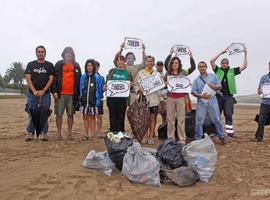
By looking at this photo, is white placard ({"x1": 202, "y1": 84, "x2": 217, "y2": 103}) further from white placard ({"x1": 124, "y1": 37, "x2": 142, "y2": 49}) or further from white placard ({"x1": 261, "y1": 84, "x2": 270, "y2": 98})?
white placard ({"x1": 124, "y1": 37, "x2": 142, "y2": 49})

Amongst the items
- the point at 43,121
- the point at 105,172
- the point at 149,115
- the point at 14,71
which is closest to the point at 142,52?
the point at 149,115

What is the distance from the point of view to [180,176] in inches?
245

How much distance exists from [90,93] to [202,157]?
11.6 ft

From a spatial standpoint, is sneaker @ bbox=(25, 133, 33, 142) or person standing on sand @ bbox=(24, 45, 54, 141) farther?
sneaker @ bbox=(25, 133, 33, 142)

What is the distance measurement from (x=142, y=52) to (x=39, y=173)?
14.0 ft

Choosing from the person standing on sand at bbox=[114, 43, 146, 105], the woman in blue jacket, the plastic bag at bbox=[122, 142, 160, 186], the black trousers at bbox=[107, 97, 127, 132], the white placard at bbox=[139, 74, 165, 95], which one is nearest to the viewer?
the plastic bag at bbox=[122, 142, 160, 186]

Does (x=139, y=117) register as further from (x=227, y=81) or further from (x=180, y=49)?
(x=227, y=81)

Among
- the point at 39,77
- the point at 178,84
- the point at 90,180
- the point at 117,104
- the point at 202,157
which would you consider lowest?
the point at 90,180

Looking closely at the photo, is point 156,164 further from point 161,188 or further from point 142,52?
point 142,52

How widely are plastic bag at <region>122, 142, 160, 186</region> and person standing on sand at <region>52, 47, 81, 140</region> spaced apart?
345 cm

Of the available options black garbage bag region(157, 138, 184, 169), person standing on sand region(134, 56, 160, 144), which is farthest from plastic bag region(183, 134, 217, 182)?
person standing on sand region(134, 56, 160, 144)

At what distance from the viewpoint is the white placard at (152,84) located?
9.05 m

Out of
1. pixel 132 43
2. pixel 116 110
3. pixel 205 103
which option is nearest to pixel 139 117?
pixel 116 110

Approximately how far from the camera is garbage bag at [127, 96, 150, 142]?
8805mm
